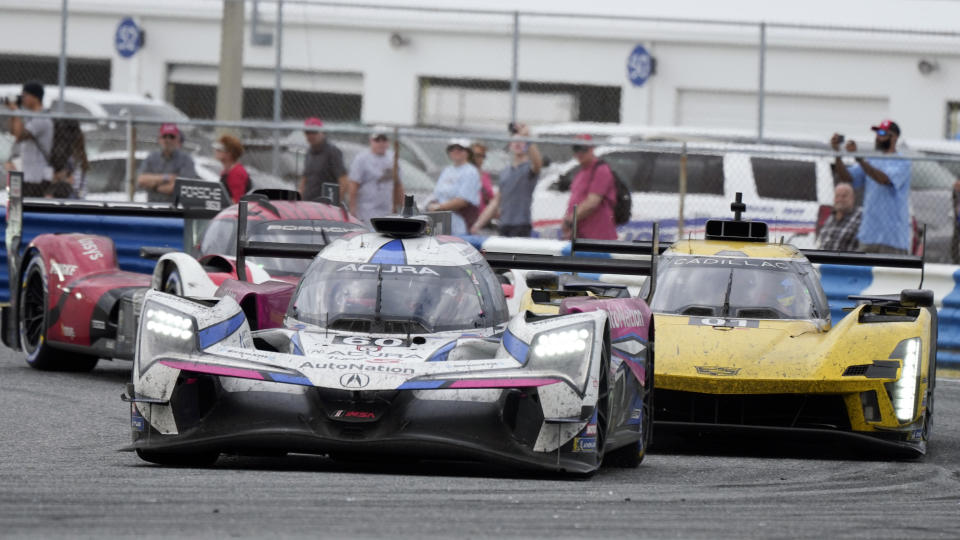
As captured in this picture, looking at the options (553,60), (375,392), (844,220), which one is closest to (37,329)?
(375,392)

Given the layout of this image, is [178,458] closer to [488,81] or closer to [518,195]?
[518,195]

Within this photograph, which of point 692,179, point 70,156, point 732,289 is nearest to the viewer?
point 732,289

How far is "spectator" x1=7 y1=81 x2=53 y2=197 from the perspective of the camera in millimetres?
19969

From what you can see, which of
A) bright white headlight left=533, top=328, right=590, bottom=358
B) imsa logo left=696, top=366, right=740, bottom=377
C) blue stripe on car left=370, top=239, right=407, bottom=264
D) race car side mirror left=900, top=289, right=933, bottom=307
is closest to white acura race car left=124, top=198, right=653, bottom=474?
bright white headlight left=533, top=328, right=590, bottom=358

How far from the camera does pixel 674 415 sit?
35.8 ft

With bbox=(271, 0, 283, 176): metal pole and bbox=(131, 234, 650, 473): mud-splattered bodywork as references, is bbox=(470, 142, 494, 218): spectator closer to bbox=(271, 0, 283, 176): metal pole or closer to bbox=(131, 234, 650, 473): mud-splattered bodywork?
bbox=(271, 0, 283, 176): metal pole

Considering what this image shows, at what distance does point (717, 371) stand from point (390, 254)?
1.99 m


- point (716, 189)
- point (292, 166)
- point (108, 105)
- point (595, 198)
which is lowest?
point (595, 198)

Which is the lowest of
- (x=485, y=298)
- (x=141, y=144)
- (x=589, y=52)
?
(x=485, y=298)

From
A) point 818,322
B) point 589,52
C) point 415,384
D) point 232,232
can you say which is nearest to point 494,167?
point 589,52

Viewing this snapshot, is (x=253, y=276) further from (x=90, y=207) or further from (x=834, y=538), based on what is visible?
(x=834, y=538)

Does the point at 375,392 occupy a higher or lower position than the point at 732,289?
lower

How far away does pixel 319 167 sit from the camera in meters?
19.6

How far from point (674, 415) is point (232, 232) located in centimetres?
506
